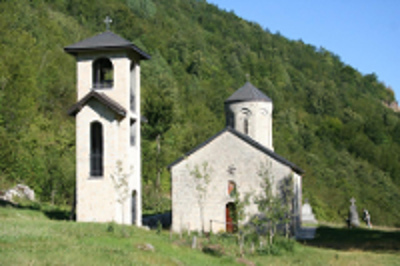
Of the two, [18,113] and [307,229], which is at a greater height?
[18,113]

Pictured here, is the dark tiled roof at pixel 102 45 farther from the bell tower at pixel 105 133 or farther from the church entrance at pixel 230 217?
the church entrance at pixel 230 217

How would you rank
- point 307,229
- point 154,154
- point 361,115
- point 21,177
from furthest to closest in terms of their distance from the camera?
1. point 361,115
2. point 154,154
3. point 21,177
4. point 307,229

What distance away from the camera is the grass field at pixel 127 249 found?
11227 mm

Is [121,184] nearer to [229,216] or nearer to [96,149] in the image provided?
A: [96,149]

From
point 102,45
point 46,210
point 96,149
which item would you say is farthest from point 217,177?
point 102,45

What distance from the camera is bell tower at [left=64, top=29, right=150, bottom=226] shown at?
18750mm

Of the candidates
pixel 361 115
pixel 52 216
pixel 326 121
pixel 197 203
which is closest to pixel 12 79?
pixel 52 216

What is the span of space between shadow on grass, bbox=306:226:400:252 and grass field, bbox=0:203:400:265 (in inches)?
1.4

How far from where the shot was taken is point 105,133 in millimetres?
19062

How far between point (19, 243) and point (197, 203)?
11.9 m

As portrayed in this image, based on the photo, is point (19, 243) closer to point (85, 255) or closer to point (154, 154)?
point (85, 255)

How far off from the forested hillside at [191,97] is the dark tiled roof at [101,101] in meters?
10.0

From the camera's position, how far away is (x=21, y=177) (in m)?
29.1

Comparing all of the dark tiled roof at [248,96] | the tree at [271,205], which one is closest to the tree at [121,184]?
the tree at [271,205]
